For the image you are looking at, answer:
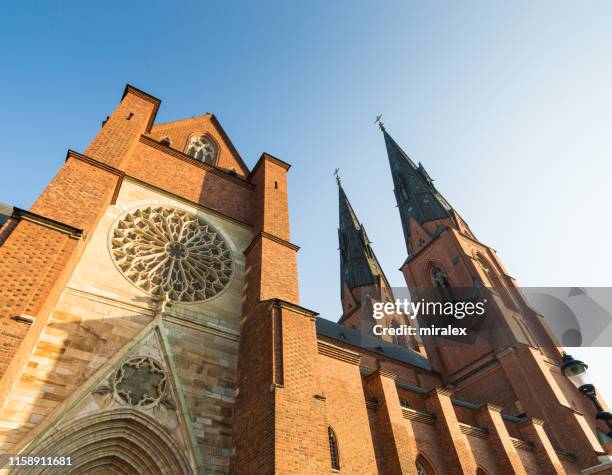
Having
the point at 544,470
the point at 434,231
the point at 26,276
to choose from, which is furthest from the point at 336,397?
the point at 434,231

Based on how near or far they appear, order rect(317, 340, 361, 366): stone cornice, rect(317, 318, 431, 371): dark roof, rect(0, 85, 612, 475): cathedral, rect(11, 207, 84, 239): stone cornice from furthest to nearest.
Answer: rect(317, 318, 431, 371): dark roof
rect(317, 340, 361, 366): stone cornice
rect(11, 207, 84, 239): stone cornice
rect(0, 85, 612, 475): cathedral

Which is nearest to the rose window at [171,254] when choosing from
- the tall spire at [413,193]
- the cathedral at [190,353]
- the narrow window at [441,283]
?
the cathedral at [190,353]

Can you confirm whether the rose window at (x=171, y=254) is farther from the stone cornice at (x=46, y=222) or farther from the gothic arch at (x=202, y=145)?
the gothic arch at (x=202, y=145)

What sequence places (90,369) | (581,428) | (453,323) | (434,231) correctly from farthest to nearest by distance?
1. (434,231)
2. (453,323)
3. (581,428)
4. (90,369)

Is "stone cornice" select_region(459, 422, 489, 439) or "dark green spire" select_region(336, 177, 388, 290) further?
"dark green spire" select_region(336, 177, 388, 290)

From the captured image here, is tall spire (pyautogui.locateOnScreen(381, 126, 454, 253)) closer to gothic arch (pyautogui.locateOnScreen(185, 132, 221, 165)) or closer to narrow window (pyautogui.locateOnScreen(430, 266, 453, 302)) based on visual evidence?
narrow window (pyautogui.locateOnScreen(430, 266, 453, 302))

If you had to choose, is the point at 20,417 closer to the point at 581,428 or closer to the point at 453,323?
the point at 581,428

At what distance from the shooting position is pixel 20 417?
5910 millimetres

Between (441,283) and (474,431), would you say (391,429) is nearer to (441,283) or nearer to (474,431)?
(474,431)

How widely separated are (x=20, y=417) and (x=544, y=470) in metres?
16.1

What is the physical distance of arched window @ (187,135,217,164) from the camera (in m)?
14.6

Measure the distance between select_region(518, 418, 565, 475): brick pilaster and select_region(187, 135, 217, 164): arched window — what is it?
51.3 ft

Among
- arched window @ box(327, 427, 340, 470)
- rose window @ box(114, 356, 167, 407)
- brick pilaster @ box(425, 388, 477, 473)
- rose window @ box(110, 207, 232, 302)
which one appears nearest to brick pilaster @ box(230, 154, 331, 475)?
rose window @ box(110, 207, 232, 302)

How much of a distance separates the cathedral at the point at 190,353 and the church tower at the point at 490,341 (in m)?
0.15
